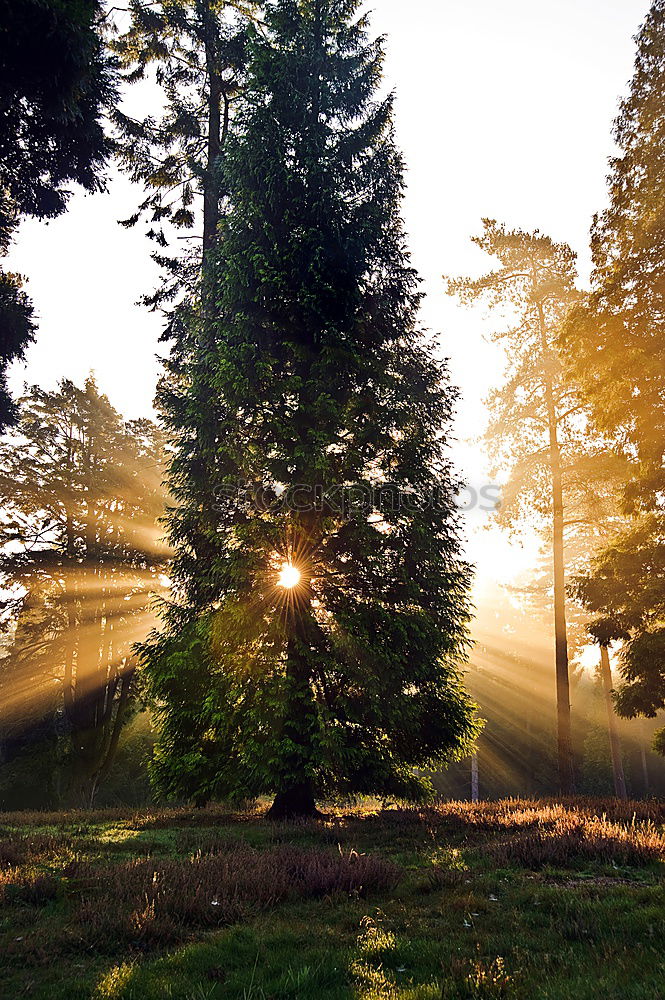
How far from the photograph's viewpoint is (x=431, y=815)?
11.5 metres

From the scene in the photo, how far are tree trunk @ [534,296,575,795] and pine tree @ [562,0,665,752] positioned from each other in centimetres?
541

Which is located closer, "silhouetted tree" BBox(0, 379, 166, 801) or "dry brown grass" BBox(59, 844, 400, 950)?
"dry brown grass" BBox(59, 844, 400, 950)

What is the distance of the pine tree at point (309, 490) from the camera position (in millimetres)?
10422

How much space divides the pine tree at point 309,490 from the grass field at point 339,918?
7.36 feet

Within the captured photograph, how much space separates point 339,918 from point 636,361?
466 inches

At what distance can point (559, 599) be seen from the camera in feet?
62.5

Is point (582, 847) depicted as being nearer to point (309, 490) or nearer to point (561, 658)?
point (309, 490)

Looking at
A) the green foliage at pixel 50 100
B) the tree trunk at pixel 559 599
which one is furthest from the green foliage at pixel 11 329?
the tree trunk at pixel 559 599

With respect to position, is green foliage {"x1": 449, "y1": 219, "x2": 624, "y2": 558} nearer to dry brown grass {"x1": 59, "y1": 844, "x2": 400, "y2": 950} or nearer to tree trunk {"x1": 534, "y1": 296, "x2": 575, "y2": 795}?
tree trunk {"x1": 534, "y1": 296, "x2": 575, "y2": 795}

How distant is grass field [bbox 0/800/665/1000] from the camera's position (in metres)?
4.03

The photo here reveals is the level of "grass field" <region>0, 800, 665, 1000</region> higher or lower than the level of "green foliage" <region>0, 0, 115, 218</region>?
lower

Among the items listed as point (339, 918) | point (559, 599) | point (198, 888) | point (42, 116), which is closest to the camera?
point (339, 918)

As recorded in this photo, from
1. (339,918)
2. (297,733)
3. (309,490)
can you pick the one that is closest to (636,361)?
(309,490)

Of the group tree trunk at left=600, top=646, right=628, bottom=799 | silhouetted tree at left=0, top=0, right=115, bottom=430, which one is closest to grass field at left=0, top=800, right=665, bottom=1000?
silhouetted tree at left=0, top=0, right=115, bottom=430
